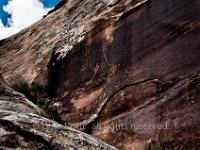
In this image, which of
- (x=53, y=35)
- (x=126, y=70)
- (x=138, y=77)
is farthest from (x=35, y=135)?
(x=53, y=35)

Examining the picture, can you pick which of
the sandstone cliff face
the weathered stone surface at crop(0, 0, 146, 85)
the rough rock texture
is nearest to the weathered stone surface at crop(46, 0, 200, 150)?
the sandstone cliff face

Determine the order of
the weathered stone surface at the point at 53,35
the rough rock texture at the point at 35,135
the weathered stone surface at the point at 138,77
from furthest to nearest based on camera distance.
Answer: the weathered stone surface at the point at 53,35
the weathered stone surface at the point at 138,77
the rough rock texture at the point at 35,135

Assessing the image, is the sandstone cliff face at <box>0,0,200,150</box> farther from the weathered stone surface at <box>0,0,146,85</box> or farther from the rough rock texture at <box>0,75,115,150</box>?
the rough rock texture at <box>0,75,115,150</box>

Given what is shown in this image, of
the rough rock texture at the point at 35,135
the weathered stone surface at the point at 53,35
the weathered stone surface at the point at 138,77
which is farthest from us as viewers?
the weathered stone surface at the point at 53,35

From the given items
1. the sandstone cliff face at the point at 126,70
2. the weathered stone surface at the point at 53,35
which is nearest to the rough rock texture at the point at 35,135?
the sandstone cliff face at the point at 126,70

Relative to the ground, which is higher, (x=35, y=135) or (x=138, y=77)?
(x=138, y=77)

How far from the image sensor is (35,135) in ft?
22.1

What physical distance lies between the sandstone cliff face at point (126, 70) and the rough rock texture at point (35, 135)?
251 cm

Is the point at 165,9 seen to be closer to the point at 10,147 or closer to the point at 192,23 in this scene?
the point at 192,23

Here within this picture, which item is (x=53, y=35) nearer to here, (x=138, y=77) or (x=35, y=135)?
(x=138, y=77)

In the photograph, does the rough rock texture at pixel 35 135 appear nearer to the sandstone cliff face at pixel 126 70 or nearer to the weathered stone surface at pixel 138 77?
the weathered stone surface at pixel 138 77

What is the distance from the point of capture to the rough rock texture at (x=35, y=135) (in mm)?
6465

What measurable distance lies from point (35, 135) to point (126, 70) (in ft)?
16.6

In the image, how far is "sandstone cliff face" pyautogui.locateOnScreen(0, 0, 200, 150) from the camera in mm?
9469
